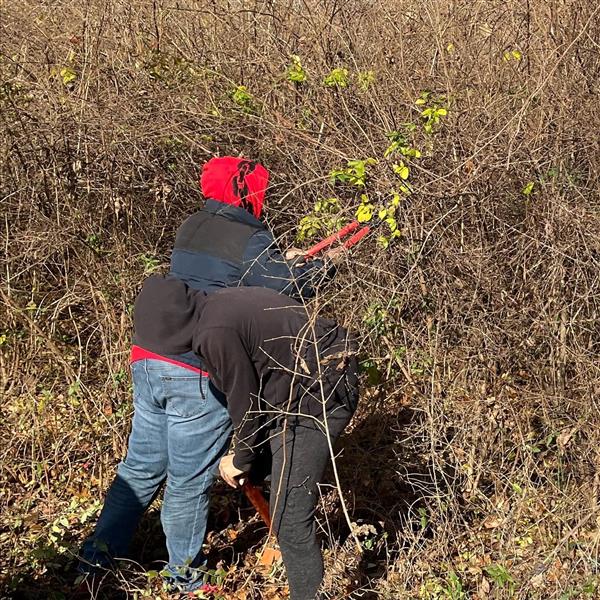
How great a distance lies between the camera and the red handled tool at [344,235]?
134 inches

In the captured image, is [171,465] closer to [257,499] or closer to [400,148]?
[257,499]

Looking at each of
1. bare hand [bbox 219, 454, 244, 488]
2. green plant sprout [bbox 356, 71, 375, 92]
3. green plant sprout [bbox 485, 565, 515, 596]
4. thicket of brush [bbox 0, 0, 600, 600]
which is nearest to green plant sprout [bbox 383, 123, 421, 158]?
thicket of brush [bbox 0, 0, 600, 600]

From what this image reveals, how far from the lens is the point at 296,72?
13.7ft

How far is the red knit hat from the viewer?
3.13m

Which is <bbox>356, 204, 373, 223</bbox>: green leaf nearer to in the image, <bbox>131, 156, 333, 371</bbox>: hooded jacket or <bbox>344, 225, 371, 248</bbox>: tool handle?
<bbox>344, 225, 371, 248</bbox>: tool handle

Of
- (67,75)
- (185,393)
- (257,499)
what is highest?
(67,75)

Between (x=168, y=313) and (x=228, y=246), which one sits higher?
(x=228, y=246)

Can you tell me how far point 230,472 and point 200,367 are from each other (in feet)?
1.32

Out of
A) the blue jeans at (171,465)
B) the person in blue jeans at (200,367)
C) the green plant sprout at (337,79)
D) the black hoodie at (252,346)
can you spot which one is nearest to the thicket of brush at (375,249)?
the green plant sprout at (337,79)

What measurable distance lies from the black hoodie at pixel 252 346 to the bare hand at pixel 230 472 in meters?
0.05

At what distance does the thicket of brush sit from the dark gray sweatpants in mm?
332

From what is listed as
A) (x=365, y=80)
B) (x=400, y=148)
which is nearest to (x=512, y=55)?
(x=365, y=80)

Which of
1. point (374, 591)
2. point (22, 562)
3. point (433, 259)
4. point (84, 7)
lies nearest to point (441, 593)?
point (374, 591)

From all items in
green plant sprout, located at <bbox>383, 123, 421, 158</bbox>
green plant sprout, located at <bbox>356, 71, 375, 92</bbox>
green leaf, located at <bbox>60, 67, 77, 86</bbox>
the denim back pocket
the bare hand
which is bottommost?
the bare hand
